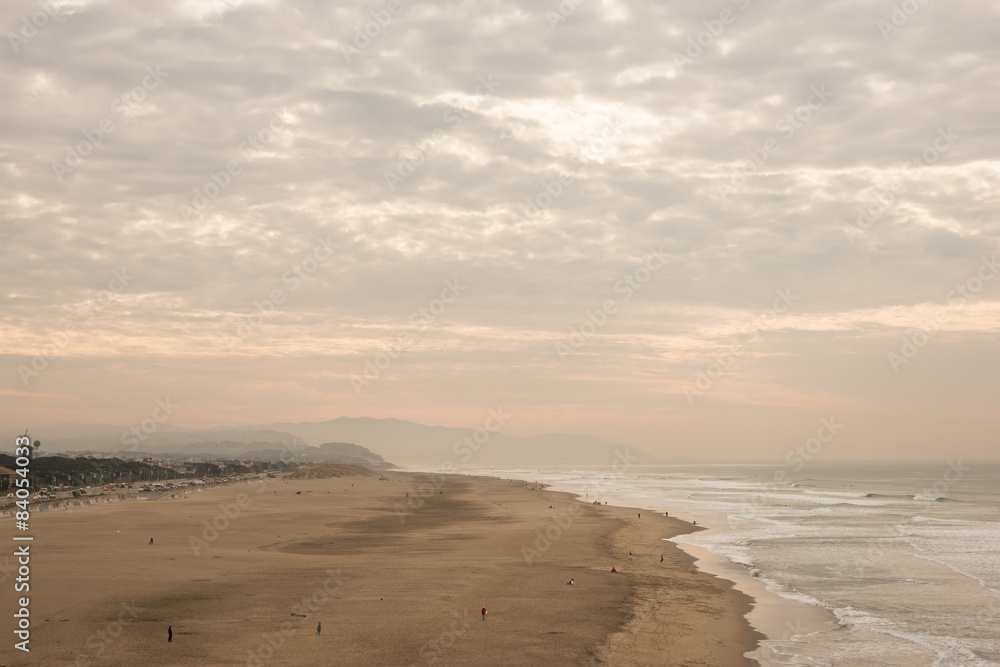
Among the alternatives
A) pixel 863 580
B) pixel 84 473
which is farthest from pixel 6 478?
pixel 863 580

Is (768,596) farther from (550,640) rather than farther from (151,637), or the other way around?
(151,637)

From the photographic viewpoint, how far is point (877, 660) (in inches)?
915

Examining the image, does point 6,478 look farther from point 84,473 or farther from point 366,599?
point 366,599

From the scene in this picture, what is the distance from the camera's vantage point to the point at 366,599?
29.3 metres

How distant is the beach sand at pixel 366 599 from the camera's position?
22.6 metres

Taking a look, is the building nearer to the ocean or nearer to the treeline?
the treeline

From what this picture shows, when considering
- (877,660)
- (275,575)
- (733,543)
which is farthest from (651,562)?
(275,575)

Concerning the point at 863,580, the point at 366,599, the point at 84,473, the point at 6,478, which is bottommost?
the point at 84,473

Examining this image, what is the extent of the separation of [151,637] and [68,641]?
253 cm

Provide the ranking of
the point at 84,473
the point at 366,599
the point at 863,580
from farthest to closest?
the point at 84,473 < the point at 863,580 < the point at 366,599

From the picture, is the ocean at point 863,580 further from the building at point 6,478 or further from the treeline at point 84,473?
the treeline at point 84,473

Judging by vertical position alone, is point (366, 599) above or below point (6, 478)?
above

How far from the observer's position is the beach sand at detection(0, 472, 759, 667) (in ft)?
74.2

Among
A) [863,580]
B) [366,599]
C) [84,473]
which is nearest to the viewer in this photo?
[366,599]
